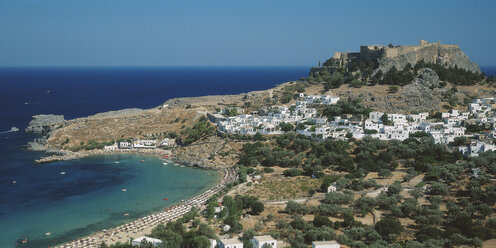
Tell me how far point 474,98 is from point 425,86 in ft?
22.7

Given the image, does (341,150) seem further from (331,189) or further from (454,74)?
(454,74)

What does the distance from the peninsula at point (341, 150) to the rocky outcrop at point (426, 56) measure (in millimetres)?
184

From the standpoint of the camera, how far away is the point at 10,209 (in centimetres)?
3456

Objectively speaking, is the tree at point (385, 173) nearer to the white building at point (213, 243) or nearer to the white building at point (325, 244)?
the white building at point (325, 244)

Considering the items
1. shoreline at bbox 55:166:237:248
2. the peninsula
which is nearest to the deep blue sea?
shoreline at bbox 55:166:237:248

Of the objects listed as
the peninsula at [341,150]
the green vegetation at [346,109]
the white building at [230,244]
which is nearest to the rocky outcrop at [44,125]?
the peninsula at [341,150]

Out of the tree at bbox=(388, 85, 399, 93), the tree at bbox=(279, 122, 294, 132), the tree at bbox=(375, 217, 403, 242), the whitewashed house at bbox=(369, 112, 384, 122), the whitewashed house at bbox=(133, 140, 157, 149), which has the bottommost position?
the whitewashed house at bbox=(133, 140, 157, 149)

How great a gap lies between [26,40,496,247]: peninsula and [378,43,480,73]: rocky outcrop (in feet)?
0.60

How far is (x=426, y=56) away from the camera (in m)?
67.1

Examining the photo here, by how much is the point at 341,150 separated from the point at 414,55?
3162 cm

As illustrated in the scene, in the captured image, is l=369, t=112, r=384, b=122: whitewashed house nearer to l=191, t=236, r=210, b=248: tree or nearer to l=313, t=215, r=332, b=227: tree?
l=313, t=215, r=332, b=227: tree

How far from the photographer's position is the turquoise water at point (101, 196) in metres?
30.5

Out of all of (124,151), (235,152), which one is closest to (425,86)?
(235,152)

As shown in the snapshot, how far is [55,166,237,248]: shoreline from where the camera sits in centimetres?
2773
